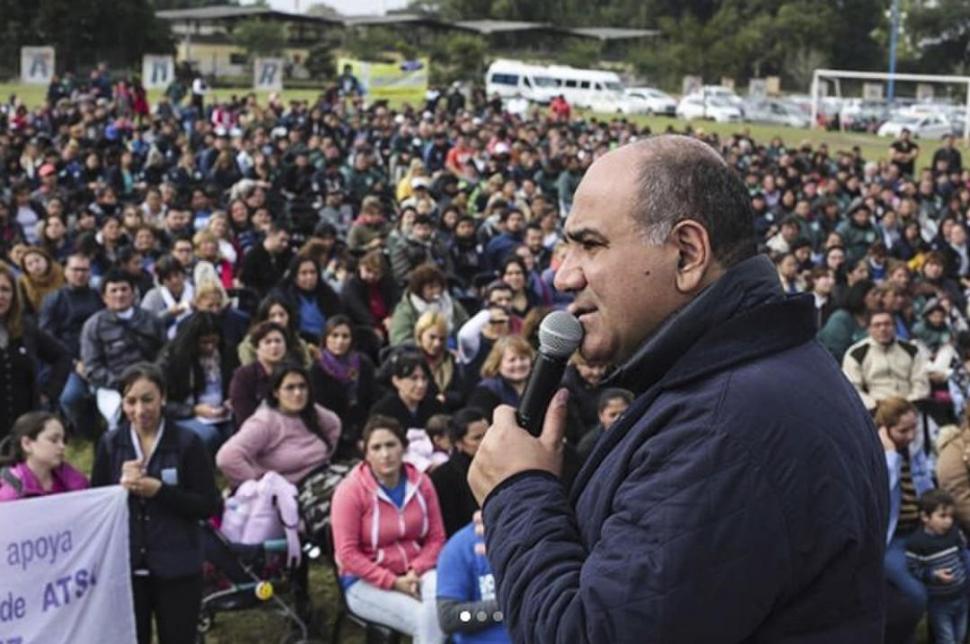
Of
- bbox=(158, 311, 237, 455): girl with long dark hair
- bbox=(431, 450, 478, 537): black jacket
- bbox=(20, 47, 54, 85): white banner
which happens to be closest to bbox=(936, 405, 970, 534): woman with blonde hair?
bbox=(431, 450, 478, 537): black jacket

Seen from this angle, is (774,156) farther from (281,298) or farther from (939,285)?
(281,298)

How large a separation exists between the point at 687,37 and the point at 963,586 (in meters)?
55.0

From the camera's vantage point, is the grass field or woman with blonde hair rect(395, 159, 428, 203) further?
the grass field

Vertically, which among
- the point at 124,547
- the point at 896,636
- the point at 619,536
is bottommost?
the point at 896,636

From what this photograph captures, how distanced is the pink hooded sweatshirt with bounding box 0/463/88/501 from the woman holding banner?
0.08m

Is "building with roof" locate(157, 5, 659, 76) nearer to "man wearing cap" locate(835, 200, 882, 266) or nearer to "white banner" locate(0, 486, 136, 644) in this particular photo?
"man wearing cap" locate(835, 200, 882, 266)

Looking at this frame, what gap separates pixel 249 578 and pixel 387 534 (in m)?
0.70

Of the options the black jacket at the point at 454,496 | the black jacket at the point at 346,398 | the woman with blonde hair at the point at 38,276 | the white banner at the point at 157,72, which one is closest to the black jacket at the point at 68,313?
the woman with blonde hair at the point at 38,276

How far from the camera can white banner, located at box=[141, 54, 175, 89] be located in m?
34.2

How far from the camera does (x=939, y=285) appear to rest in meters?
11.7

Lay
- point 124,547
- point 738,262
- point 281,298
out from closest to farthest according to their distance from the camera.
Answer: point 738,262, point 124,547, point 281,298

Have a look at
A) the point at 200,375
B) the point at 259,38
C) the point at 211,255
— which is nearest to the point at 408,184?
the point at 211,255

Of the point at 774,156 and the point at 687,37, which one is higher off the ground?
the point at 687,37

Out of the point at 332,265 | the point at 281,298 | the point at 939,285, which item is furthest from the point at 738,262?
the point at 939,285
